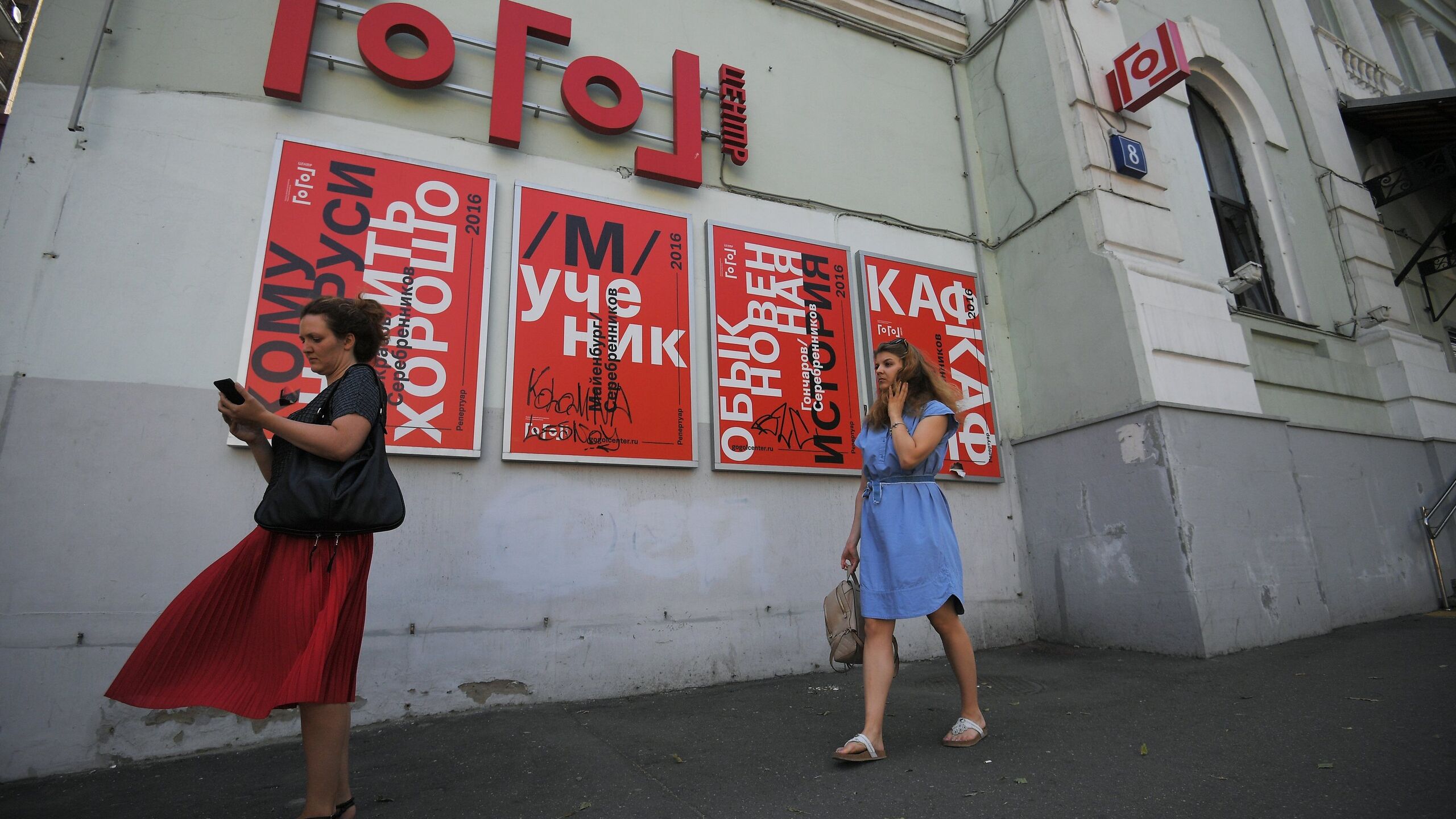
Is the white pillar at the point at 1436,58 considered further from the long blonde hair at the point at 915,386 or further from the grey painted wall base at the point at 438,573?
the long blonde hair at the point at 915,386

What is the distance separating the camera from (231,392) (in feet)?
6.19

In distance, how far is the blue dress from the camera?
9.23 feet

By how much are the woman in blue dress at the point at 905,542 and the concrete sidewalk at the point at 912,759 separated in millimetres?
237

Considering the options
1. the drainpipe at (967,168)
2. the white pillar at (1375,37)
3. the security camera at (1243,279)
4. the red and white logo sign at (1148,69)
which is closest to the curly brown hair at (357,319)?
the drainpipe at (967,168)

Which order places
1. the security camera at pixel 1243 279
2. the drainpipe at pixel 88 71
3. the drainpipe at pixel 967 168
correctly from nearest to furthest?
the drainpipe at pixel 88 71 < the security camera at pixel 1243 279 < the drainpipe at pixel 967 168

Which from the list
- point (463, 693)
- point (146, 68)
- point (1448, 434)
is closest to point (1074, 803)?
point (463, 693)

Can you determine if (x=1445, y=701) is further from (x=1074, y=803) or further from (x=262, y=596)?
(x=262, y=596)

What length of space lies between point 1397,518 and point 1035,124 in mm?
4842

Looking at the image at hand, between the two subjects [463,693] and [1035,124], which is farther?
[1035,124]

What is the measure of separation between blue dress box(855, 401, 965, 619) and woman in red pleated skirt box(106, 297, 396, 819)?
187 cm

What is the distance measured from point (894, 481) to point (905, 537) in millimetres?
244

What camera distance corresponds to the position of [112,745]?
10.7ft

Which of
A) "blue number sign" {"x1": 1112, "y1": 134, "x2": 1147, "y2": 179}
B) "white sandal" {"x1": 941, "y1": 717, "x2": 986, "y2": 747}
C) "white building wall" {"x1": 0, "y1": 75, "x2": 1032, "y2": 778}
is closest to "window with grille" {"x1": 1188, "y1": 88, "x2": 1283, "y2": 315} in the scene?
"blue number sign" {"x1": 1112, "y1": 134, "x2": 1147, "y2": 179}

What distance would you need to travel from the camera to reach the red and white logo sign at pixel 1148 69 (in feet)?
19.1
